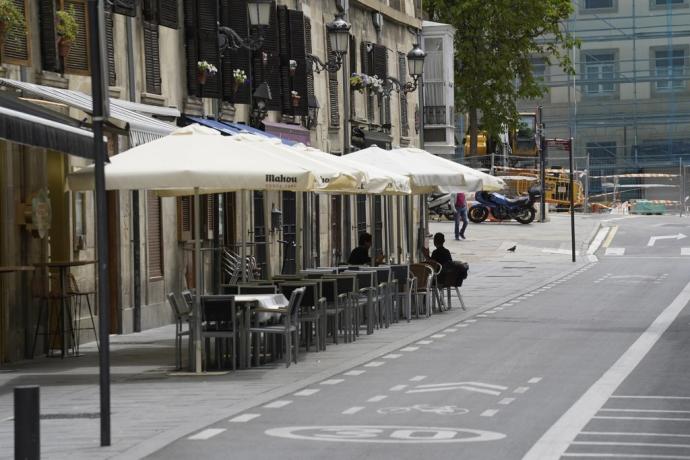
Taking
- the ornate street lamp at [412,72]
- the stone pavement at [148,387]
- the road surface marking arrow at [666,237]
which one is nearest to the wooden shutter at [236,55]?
the stone pavement at [148,387]

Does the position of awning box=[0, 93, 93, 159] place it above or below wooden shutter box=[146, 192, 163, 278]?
above

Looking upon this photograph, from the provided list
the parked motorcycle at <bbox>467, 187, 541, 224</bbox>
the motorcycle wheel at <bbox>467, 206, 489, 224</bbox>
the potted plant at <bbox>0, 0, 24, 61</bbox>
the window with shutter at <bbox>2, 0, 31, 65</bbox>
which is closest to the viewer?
the potted plant at <bbox>0, 0, 24, 61</bbox>

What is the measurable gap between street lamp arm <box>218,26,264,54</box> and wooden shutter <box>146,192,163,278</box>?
4.12 m

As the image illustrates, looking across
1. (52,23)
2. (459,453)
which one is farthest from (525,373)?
(52,23)

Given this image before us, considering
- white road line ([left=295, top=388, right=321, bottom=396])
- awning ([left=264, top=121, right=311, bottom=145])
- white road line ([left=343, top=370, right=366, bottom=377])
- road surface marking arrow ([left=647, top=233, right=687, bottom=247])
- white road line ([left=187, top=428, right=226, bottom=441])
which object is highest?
awning ([left=264, top=121, right=311, bottom=145])

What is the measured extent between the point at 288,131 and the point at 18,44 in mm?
13783

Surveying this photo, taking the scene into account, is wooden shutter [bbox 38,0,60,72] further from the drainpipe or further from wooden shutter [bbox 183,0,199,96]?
wooden shutter [bbox 183,0,199,96]

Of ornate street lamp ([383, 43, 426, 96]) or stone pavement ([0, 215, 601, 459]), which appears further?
ornate street lamp ([383, 43, 426, 96])

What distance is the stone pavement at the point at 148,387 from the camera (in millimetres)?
13234

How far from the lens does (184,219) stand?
2914 cm

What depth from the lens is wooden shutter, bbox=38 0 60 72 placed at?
22.5m

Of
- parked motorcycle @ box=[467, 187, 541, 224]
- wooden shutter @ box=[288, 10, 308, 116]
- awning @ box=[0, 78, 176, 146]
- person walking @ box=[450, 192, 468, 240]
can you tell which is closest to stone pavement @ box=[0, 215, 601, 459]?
awning @ box=[0, 78, 176, 146]

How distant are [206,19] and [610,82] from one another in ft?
162

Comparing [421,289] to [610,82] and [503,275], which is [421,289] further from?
[610,82]
